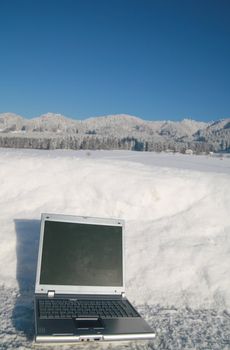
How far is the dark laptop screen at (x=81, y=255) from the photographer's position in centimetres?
483

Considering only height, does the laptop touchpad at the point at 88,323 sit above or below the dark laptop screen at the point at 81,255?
below

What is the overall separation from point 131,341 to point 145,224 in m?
4.01

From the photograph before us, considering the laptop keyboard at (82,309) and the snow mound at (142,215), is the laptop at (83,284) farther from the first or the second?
the snow mound at (142,215)

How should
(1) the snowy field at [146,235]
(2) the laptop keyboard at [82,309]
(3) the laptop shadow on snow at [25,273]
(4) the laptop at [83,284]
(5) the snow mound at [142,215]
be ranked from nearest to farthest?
1. (4) the laptop at [83,284]
2. (2) the laptop keyboard at [82,309]
3. (3) the laptop shadow on snow at [25,273]
4. (1) the snowy field at [146,235]
5. (5) the snow mound at [142,215]

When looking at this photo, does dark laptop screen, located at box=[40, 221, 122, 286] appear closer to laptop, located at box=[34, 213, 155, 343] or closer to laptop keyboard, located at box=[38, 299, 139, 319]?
laptop, located at box=[34, 213, 155, 343]

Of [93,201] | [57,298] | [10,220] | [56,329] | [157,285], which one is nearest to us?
[56,329]

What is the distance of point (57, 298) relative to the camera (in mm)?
4570

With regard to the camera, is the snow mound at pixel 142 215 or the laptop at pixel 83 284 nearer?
the laptop at pixel 83 284

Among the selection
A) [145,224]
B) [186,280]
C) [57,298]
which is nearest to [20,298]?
[57,298]

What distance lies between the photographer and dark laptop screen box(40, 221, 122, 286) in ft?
15.9

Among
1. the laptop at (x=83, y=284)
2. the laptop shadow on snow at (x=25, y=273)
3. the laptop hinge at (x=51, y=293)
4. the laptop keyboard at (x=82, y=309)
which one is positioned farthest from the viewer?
the laptop hinge at (x=51, y=293)

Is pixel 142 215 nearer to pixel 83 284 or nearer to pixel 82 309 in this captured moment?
pixel 83 284

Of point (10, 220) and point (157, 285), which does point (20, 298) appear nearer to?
point (157, 285)

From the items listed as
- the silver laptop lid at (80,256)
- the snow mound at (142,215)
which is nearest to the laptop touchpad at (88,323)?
the silver laptop lid at (80,256)
